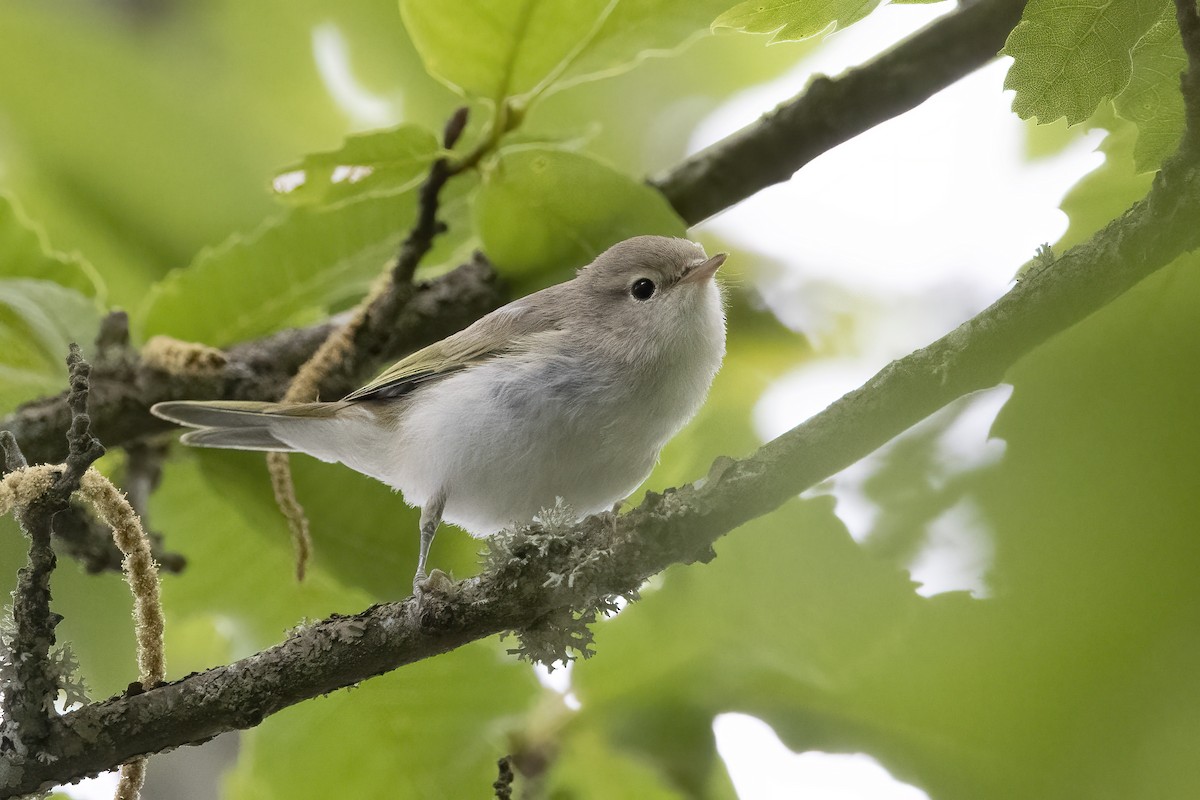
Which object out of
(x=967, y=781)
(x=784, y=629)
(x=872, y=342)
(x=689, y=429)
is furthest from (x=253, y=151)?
(x=967, y=781)

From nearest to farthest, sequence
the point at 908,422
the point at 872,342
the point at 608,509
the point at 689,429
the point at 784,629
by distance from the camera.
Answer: the point at 908,422 < the point at 784,629 < the point at 608,509 < the point at 689,429 < the point at 872,342

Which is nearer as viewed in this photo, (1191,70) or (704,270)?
(1191,70)

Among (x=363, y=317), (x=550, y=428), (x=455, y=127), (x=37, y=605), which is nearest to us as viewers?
(x=37, y=605)

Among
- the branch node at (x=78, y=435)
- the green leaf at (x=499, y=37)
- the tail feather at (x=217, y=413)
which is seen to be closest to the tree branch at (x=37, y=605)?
the branch node at (x=78, y=435)

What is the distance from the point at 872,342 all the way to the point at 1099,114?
0.61 m

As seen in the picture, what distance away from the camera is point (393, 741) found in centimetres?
121

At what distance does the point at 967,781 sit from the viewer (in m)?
0.74

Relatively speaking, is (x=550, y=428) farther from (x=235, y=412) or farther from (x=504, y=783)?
(x=235, y=412)

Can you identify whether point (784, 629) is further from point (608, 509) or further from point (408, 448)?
point (408, 448)

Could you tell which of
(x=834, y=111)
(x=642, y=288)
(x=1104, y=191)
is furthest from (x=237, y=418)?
(x=1104, y=191)

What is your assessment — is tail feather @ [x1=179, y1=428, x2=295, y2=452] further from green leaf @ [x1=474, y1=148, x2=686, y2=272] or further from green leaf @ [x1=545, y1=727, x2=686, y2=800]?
green leaf @ [x1=545, y1=727, x2=686, y2=800]

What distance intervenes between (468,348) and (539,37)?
0.38m

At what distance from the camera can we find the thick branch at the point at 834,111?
1.18 meters

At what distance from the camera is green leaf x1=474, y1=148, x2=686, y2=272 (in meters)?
1.18
